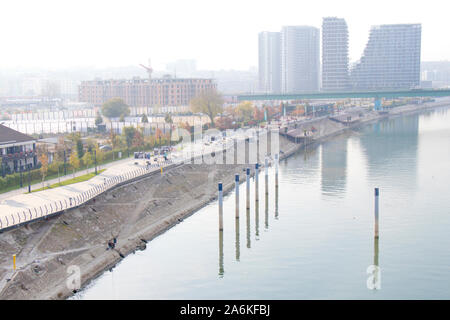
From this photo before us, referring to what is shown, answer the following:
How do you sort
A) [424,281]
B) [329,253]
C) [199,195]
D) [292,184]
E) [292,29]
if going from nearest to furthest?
[424,281]
[329,253]
[199,195]
[292,184]
[292,29]

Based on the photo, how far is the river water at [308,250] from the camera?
21.7 meters

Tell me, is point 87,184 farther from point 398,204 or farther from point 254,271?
point 398,204

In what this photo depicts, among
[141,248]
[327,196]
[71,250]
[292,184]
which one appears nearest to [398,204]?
[327,196]

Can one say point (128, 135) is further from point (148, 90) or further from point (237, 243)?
point (148, 90)

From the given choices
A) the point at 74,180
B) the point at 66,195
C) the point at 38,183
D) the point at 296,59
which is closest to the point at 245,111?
the point at 74,180

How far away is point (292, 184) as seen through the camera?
43000mm

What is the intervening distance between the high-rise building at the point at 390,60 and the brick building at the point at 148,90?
249 ft

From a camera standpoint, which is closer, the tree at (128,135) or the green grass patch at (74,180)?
the green grass patch at (74,180)

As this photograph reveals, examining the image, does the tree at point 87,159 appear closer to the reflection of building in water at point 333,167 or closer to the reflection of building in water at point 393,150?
the reflection of building in water at point 333,167

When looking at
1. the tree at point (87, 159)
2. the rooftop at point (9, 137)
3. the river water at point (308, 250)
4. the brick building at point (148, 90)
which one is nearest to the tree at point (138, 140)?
the tree at point (87, 159)

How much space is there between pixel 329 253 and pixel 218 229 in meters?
6.72

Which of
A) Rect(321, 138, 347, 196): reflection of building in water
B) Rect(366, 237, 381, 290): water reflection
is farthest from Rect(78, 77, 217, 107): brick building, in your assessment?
Rect(366, 237, 381, 290): water reflection

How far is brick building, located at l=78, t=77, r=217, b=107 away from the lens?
371ft

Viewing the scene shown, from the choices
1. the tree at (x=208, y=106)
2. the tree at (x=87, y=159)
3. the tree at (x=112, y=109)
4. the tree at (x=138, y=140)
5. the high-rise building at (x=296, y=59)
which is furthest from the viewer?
the high-rise building at (x=296, y=59)
